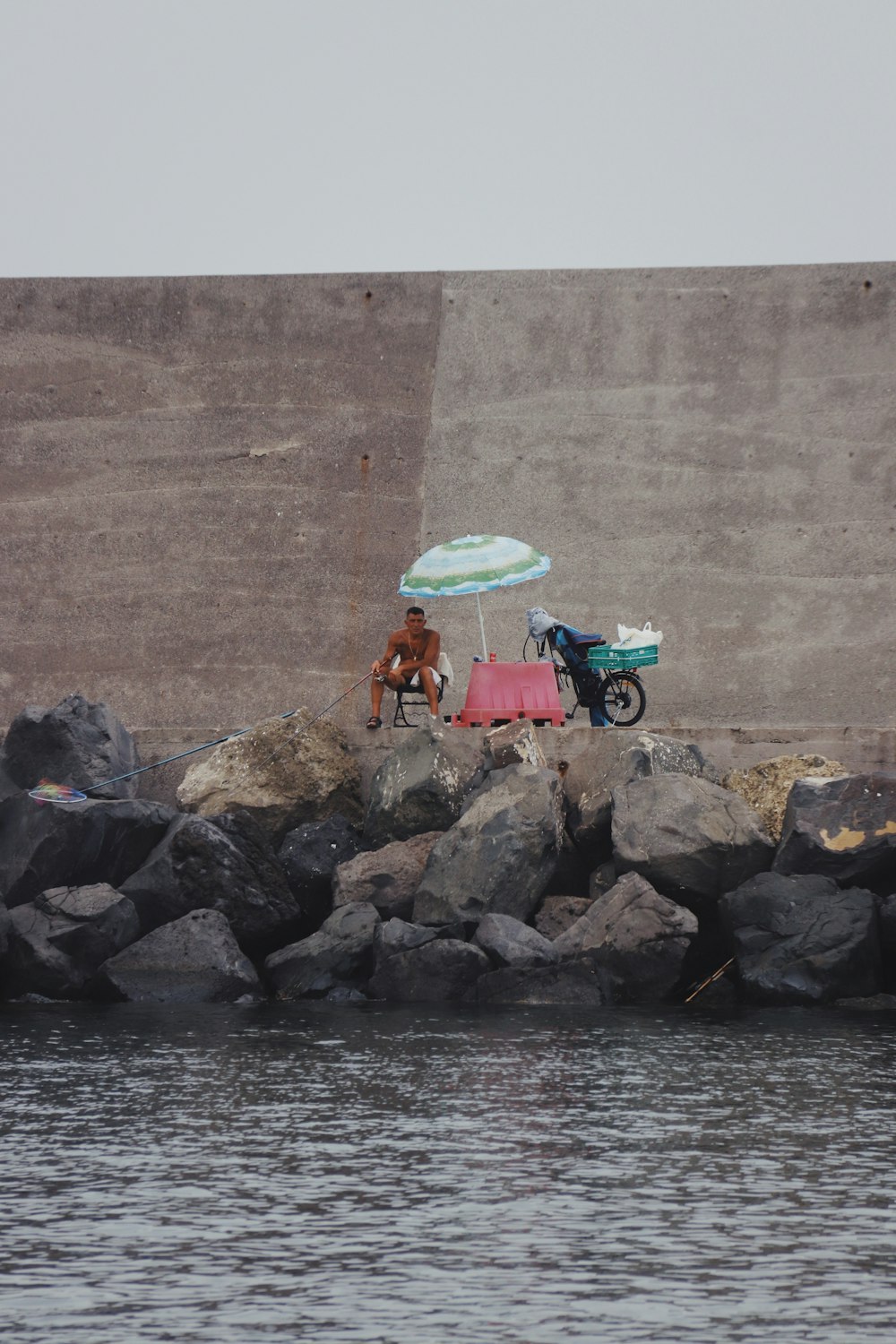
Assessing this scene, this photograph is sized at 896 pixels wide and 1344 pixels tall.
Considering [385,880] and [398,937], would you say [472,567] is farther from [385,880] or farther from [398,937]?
[398,937]

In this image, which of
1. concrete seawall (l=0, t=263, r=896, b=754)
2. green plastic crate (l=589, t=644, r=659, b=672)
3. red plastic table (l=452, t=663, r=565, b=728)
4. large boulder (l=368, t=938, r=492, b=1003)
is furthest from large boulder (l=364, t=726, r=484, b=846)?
concrete seawall (l=0, t=263, r=896, b=754)

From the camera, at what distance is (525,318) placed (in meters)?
18.2

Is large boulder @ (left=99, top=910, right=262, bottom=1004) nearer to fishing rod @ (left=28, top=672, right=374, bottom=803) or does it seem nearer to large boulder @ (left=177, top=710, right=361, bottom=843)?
fishing rod @ (left=28, top=672, right=374, bottom=803)

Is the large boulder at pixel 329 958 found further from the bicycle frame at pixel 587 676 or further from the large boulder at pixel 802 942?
the bicycle frame at pixel 587 676

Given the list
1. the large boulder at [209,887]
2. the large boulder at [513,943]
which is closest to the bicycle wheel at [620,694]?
the large boulder at [513,943]

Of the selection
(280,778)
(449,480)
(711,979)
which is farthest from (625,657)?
(449,480)

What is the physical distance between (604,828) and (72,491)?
7661 mm

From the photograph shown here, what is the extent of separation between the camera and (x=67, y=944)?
1197 centimetres

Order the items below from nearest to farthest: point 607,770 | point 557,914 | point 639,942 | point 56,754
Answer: point 639,942 → point 557,914 → point 607,770 → point 56,754

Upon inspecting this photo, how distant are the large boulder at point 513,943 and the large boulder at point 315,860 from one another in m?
1.63

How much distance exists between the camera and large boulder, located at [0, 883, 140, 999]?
11.9 m

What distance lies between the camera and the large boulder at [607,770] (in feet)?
42.1

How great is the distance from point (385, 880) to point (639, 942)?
80.1 inches

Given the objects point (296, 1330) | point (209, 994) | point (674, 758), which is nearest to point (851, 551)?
point (674, 758)
